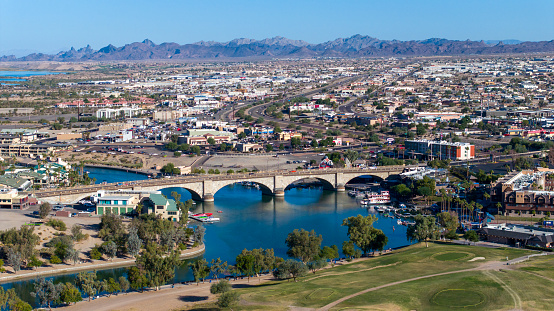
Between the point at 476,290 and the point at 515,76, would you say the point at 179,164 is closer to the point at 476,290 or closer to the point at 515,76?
the point at 476,290

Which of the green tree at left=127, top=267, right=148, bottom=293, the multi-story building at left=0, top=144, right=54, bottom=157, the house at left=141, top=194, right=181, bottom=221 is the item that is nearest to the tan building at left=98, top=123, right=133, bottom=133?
the multi-story building at left=0, top=144, right=54, bottom=157

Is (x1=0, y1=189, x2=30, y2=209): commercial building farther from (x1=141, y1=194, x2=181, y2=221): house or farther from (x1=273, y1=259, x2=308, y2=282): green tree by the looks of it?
(x1=273, y1=259, x2=308, y2=282): green tree

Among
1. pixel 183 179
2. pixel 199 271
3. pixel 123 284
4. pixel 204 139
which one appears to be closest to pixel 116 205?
pixel 183 179

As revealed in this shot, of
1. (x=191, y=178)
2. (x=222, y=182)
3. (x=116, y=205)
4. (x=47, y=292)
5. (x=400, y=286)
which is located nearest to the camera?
(x=47, y=292)

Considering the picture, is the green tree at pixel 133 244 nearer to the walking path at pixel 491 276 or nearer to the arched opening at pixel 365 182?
the walking path at pixel 491 276

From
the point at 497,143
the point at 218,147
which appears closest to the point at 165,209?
the point at 218,147

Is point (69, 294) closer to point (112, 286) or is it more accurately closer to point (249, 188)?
point (112, 286)
